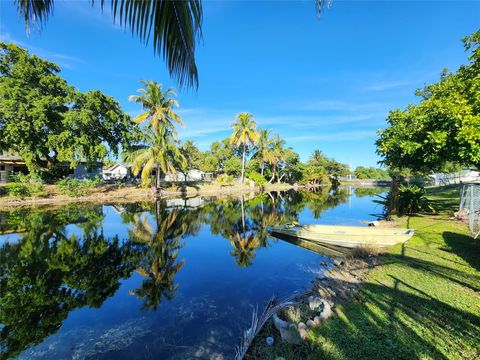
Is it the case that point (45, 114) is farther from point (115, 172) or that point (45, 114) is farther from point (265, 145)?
point (265, 145)

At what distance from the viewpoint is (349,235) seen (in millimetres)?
10688

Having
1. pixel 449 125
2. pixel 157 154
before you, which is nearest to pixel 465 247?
pixel 449 125

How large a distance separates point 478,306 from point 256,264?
6321 mm

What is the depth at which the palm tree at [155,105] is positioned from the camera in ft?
93.4

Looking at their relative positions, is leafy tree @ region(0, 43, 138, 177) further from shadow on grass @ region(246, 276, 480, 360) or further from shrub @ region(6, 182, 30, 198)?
shadow on grass @ region(246, 276, 480, 360)

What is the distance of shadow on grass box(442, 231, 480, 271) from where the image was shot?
23.1 feet

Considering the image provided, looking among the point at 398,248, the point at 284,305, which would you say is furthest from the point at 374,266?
the point at 284,305

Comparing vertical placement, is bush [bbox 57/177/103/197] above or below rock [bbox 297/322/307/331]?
above

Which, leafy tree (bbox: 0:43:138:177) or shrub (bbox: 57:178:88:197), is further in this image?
shrub (bbox: 57:178:88:197)

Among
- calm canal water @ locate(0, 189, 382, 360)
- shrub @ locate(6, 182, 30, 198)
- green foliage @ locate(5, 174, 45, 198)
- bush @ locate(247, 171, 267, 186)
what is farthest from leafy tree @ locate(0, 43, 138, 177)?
bush @ locate(247, 171, 267, 186)

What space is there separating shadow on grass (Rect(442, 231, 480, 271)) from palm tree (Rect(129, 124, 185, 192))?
24112 millimetres

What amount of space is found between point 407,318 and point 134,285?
22.6ft

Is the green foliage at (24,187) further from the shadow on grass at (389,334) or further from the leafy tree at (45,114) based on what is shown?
the shadow on grass at (389,334)

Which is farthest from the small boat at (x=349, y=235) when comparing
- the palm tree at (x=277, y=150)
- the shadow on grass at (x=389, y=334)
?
the palm tree at (x=277, y=150)
